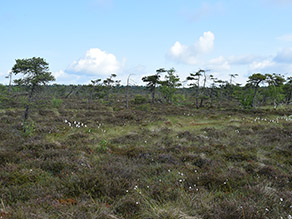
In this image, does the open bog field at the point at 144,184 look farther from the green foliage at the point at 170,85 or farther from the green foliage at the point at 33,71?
the green foliage at the point at 170,85

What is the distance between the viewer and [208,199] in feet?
13.5

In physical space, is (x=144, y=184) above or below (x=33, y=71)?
below

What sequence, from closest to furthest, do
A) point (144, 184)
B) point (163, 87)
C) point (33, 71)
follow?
1. point (144, 184)
2. point (33, 71)
3. point (163, 87)

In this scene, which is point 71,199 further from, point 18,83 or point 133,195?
point 18,83

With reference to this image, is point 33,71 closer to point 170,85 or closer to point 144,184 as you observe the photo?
point 144,184

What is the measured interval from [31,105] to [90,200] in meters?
9.28

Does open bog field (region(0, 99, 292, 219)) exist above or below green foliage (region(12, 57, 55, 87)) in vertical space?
below

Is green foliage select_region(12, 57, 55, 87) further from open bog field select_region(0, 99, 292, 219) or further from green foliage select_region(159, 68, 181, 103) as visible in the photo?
green foliage select_region(159, 68, 181, 103)

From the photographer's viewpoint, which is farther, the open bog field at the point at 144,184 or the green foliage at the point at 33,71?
the green foliage at the point at 33,71

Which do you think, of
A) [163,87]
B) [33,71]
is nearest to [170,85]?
[163,87]

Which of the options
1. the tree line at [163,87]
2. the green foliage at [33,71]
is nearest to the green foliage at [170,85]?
the tree line at [163,87]

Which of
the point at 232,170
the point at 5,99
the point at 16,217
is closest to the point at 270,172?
the point at 232,170

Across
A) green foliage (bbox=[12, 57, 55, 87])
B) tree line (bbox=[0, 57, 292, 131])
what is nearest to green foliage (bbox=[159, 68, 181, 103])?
tree line (bbox=[0, 57, 292, 131])

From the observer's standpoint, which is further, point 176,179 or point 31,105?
point 31,105
